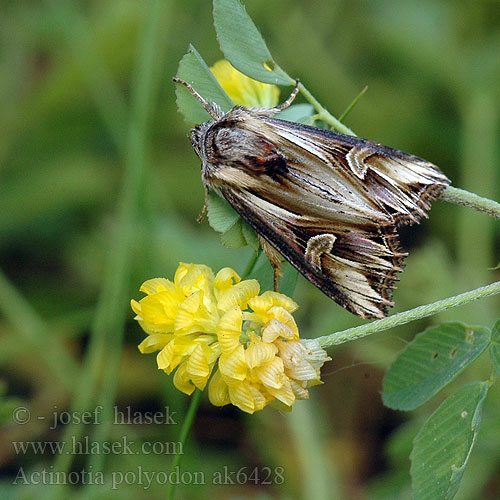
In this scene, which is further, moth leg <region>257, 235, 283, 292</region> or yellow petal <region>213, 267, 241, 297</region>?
moth leg <region>257, 235, 283, 292</region>

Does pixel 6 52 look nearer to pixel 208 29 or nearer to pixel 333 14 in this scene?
pixel 208 29

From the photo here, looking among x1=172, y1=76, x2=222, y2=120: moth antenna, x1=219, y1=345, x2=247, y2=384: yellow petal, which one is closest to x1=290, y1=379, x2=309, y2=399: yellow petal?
x1=219, y1=345, x2=247, y2=384: yellow petal

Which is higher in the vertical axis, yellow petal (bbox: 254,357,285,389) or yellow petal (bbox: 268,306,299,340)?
yellow petal (bbox: 268,306,299,340)

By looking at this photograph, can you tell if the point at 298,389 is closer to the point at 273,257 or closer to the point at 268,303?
the point at 268,303

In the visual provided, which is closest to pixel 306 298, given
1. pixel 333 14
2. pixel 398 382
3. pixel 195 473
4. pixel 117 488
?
pixel 195 473

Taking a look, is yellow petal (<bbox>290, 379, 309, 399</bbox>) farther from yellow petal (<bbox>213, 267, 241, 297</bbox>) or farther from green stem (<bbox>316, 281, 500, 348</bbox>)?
yellow petal (<bbox>213, 267, 241, 297</bbox>)

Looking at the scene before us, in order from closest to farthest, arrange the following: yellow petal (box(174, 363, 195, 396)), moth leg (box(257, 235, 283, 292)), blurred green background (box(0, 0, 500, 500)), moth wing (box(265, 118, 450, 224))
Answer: yellow petal (box(174, 363, 195, 396)), moth leg (box(257, 235, 283, 292)), moth wing (box(265, 118, 450, 224)), blurred green background (box(0, 0, 500, 500))
